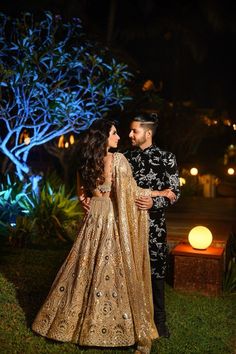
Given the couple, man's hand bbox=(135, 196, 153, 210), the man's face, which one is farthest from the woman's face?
man's hand bbox=(135, 196, 153, 210)

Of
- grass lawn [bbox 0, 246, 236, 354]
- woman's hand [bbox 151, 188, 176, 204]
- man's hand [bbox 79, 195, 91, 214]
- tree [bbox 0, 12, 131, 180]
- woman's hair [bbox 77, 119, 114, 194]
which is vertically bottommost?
grass lawn [bbox 0, 246, 236, 354]

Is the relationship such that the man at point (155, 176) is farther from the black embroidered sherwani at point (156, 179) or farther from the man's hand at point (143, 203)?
the man's hand at point (143, 203)

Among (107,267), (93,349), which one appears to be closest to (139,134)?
(107,267)

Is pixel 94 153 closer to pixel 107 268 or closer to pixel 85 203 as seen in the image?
pixel 85 203

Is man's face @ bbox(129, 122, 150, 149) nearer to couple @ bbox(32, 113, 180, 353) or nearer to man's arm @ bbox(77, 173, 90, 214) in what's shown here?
couple @ bbox(32, 113, 180, 353)

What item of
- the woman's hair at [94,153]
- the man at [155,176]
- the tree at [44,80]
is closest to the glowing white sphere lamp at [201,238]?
the man at [155,176]

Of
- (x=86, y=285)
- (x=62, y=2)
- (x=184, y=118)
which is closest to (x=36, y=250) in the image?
(x=86, y=285)

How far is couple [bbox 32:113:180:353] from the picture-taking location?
4.20 m

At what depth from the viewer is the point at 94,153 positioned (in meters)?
4.23

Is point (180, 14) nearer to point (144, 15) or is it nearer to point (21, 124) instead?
point (144, 15)

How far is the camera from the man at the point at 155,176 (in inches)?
179

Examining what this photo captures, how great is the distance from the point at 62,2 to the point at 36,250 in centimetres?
719

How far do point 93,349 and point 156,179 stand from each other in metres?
1.55

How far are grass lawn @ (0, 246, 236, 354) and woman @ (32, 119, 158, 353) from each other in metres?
0.25
